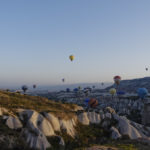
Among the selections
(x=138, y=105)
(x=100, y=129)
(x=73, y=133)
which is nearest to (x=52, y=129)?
(x=73, y=133)

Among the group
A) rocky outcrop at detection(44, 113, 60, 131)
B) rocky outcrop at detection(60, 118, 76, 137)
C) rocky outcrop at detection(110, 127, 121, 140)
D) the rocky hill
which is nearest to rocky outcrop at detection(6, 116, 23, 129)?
the rocky hill

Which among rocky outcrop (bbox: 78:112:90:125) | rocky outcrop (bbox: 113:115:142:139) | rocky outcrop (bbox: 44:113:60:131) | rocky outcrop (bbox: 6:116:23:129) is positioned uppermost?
rocky outcrop (bbox: 6:116:23:129)

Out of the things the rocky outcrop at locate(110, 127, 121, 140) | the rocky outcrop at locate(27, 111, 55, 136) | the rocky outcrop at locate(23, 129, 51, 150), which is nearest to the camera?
the rocky outcrop at locate(23, 129, 51, 150)

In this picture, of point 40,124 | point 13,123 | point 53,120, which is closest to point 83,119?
point 53,120

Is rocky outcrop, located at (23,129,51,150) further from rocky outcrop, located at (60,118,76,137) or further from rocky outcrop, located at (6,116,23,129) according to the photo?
rocky outcrop, located at (60,118,76,137)

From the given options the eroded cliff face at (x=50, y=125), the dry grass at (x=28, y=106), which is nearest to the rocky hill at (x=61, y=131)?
the eroded cliff face at (x=50, y=125)

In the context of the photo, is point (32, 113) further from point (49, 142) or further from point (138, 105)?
point (138, 105)

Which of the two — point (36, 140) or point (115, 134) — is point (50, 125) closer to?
point (36, 140)

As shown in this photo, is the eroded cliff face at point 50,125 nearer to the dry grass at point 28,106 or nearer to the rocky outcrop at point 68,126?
the rocky outcrop at point 68,126
